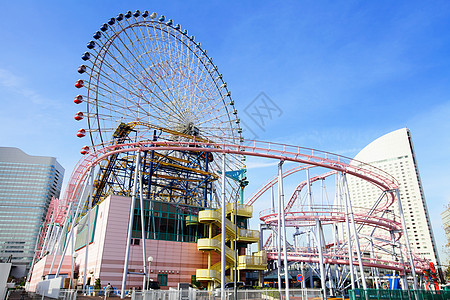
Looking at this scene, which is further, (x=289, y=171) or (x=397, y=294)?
(x=289, y=171)

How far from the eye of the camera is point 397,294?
20219mm

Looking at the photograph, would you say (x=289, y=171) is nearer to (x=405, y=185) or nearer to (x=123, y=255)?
(x=123, y=255)

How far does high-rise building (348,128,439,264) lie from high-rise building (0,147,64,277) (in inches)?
6264

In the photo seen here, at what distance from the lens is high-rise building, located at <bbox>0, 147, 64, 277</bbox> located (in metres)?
148

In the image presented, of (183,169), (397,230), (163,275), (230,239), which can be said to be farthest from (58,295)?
(397,230)

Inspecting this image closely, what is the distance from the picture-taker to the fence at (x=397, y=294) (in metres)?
19.3

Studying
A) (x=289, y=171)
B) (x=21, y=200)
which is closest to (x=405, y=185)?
(x=289, y=171)

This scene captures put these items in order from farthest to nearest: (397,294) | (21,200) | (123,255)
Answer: (21,200) < (123,255) < (397,294)

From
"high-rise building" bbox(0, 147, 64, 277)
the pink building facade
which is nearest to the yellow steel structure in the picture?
the pink building facade

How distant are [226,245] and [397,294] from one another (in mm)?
18214

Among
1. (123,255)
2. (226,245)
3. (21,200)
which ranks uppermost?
(21,200)

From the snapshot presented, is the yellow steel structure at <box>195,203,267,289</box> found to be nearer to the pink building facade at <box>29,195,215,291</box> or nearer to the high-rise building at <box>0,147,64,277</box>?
the pink building facade at <box>29,195,215,291</box>

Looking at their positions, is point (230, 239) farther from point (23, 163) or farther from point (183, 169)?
point (23, 163)

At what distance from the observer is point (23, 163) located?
160 metres
